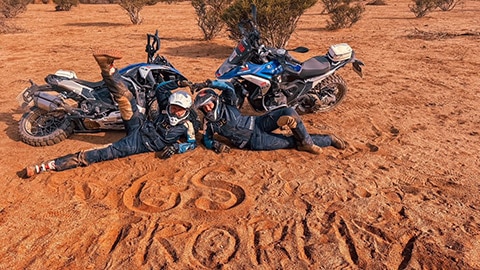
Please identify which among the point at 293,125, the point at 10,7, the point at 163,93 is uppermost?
the point at 163,93

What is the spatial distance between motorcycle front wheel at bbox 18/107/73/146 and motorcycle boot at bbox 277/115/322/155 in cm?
288

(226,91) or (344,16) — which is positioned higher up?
(226,91)

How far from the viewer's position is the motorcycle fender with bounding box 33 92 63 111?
15.6 ft

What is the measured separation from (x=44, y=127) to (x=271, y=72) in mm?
3180

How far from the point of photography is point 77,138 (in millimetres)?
5320

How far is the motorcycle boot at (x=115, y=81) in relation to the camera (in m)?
4.27

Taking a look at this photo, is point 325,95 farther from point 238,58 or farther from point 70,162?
point 70,162

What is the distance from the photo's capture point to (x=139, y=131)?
4.75 metres

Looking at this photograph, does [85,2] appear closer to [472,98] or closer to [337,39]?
[337,39]

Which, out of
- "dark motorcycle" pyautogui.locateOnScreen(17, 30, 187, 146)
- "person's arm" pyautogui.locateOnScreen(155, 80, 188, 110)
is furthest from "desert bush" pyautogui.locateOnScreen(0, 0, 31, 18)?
"person's arm" pyautogui.locateOnScreen(155, 80, 188, 110)

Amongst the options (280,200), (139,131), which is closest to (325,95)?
(280,200)

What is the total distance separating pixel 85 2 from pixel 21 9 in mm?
10615

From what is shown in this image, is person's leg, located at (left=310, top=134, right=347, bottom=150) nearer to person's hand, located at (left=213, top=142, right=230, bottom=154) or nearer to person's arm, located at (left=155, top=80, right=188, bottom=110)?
person's hand, located at (left=213, top=142, right=230, bottom=154)

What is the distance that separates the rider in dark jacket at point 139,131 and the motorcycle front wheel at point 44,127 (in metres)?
0.74
